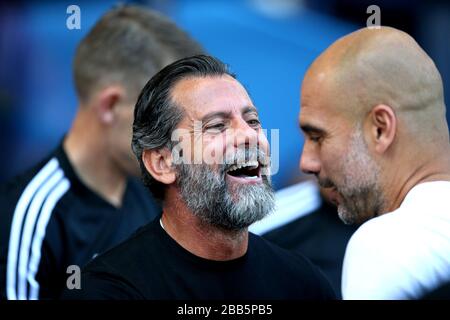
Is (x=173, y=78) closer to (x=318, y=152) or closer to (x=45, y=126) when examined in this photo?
(x=318, y=152)

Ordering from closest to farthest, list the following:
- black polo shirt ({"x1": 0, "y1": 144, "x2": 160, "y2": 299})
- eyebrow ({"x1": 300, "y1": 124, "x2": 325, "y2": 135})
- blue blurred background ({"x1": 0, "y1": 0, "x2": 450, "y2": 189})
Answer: eyebrow ({"x1": 300, "y1": 124, "x2": 325, "y2": 135}) < black polo shirt ({"x1": 0, "y1": 144, "x2": 160, "y2": 299}) < blue blurred background ({"x1": 0, "y1": 0, "x2": 450, "y2": 189})

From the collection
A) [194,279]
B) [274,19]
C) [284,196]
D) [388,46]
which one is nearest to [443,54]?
[274,19]

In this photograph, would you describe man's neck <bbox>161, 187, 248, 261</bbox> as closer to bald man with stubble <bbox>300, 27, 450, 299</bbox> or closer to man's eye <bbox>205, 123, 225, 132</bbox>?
man's eye <bbox>205, 123, 225, 132</bbox>

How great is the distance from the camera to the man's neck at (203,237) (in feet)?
8.74

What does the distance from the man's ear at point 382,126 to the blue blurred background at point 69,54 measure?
10.7 ft

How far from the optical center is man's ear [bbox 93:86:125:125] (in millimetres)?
3762

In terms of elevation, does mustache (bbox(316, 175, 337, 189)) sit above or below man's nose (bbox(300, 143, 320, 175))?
below

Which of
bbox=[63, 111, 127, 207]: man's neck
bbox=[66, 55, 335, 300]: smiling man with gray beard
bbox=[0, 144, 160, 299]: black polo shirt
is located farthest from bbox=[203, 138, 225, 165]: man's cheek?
bbox=[63, 111, 127, 207]: man's neck

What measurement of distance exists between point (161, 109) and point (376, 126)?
0.72m

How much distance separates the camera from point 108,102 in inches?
148

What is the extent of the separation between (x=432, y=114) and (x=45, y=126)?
4175mm

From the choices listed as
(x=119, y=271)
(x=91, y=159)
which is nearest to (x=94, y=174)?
(x=91, y=159)

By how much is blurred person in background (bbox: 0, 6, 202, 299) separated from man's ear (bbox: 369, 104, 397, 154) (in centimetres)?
121

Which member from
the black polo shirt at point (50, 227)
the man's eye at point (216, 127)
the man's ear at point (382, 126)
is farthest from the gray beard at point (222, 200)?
the black polo shirt at point (50, 227)
